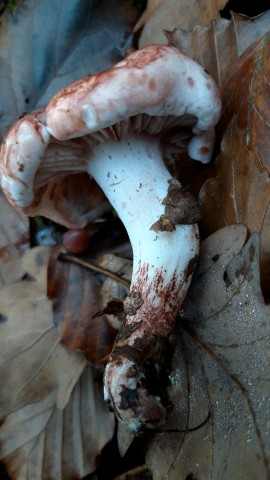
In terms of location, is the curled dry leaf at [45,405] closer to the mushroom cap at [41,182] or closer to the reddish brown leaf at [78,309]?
the reddish brown leaf at [78,309]

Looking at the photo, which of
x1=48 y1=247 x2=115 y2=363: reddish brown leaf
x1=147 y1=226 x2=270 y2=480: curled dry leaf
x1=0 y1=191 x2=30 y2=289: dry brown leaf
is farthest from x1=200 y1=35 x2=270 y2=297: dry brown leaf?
x1=0 y1=191 x2=30 y2=289: dry brown leaf

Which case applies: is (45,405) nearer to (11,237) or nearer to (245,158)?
(11,237)

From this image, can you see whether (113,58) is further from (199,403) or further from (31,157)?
(199,403)

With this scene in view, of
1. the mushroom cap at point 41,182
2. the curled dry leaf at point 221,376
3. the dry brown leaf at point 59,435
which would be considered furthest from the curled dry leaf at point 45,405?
the mushroom cap at point 41,182

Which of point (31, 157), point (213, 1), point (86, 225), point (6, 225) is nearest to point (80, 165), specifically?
point (31, 157)

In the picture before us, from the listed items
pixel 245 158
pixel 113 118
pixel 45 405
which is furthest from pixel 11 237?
pixel 245 158
